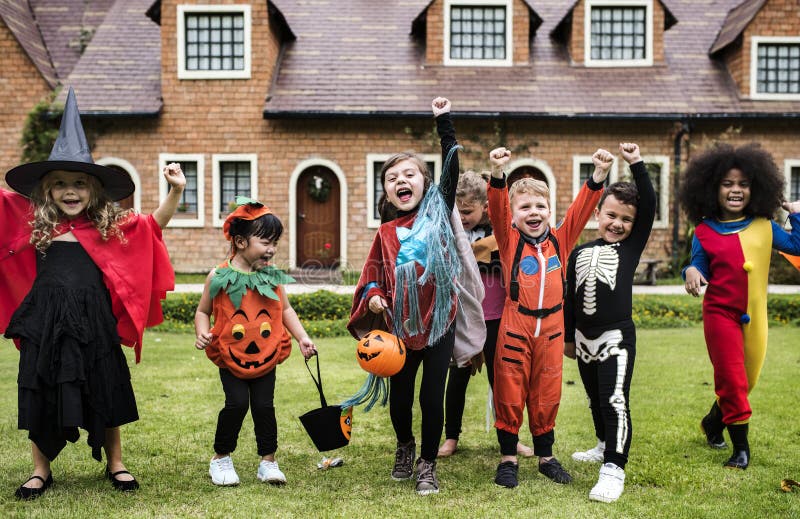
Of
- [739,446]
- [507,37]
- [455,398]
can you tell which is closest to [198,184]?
[507,37]

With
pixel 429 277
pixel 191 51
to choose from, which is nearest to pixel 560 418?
pixel 429 277

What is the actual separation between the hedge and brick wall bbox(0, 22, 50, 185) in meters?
7.71

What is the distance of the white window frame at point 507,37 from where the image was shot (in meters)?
16.4

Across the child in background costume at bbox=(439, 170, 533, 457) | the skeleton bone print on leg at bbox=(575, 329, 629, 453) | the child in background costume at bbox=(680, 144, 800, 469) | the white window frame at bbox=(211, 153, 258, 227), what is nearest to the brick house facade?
the white window frame at bbox=(211, 153, 258, 227)

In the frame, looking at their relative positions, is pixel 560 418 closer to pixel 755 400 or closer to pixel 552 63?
pixel 755 400

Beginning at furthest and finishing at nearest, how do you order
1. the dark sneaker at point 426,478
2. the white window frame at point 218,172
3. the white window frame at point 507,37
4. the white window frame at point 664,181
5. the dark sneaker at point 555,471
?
the white window frame at point 507,37
the white window frame at point 664,181
the white window frame at point 218,172
the dark sneaker at point 555,471
the dark sneaker at point 426,478

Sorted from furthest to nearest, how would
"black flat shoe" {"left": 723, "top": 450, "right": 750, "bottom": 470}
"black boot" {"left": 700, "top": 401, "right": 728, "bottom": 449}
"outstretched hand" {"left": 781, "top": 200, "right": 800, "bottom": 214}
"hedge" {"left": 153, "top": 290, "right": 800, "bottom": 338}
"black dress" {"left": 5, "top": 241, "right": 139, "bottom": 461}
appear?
"hedge" {"left": 153, "top": 290, "right": 800, "bottom": 338}
"black boot" {"left": 700, "top": 401, "right": 728, "bottom": 449}
"outstretched hand" {"left": 781, "top": 200, "right": 800, "bottom": 214}
"black flat shoe" {"left": 723, "top": 450, "right": 750, "bottom": 470}
"black dress" {"left": 5, "top": 241, "right": 139, "bottom": 461}

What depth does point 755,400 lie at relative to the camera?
19.5 ft

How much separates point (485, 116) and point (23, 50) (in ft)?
35.0

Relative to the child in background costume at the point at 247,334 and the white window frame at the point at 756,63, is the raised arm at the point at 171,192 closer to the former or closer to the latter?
the child in background costume at the point at 247,334

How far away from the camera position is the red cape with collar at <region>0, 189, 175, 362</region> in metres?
3.82

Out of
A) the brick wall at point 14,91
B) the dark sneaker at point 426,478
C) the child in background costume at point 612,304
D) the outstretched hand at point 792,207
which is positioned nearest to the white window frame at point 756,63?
the outstretched hand at point 792,207

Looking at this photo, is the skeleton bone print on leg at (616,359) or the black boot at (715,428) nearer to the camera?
the skeleton bone print on leg at (616,359)

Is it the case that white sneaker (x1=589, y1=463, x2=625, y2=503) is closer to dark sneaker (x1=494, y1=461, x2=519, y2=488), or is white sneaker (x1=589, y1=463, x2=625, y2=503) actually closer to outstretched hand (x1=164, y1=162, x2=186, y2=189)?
dark sneaker (x1=494, y1=461, x2=519, y2=488)
